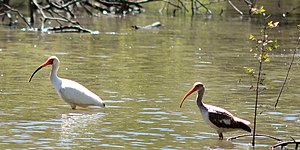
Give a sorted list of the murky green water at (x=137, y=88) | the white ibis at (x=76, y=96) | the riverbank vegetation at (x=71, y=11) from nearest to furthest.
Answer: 1. the murky green water at (x=137, y=88)
2. the white ibis at (x=76, y=96)
3. the riverbank vegetation at (x=71, y=11)

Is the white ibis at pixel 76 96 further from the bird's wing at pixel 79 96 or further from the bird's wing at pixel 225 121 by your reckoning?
the bird's wing at pixel 225 121

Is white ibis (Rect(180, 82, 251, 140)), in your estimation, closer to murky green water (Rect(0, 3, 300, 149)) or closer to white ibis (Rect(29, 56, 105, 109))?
murky green water (Rect(0, 3, 300, 149))

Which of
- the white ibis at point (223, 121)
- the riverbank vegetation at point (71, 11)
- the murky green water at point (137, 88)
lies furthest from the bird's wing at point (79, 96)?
the riverbank vegetation at point (71, 11)

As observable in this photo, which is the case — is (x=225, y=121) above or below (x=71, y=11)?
below

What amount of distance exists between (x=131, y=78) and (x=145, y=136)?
5.92 metres

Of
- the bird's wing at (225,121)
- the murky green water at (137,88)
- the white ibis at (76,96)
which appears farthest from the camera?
the white ibis at (76,96)

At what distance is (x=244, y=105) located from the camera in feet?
44.0

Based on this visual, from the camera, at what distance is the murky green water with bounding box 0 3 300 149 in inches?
417

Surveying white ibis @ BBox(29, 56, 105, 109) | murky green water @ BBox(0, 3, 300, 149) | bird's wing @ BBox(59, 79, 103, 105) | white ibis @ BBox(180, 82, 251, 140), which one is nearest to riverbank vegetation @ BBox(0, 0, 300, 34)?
murky green water @ BBox(0, 3, 300, 149)

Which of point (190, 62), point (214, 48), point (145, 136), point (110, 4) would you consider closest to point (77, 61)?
point (190, 62)

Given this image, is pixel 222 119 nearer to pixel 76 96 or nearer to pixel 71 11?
pixel 76 96

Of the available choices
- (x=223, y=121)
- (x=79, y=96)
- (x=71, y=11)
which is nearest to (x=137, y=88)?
(x=79, y=96)

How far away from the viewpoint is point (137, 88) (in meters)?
15.1

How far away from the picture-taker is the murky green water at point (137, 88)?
1060 centimetres
